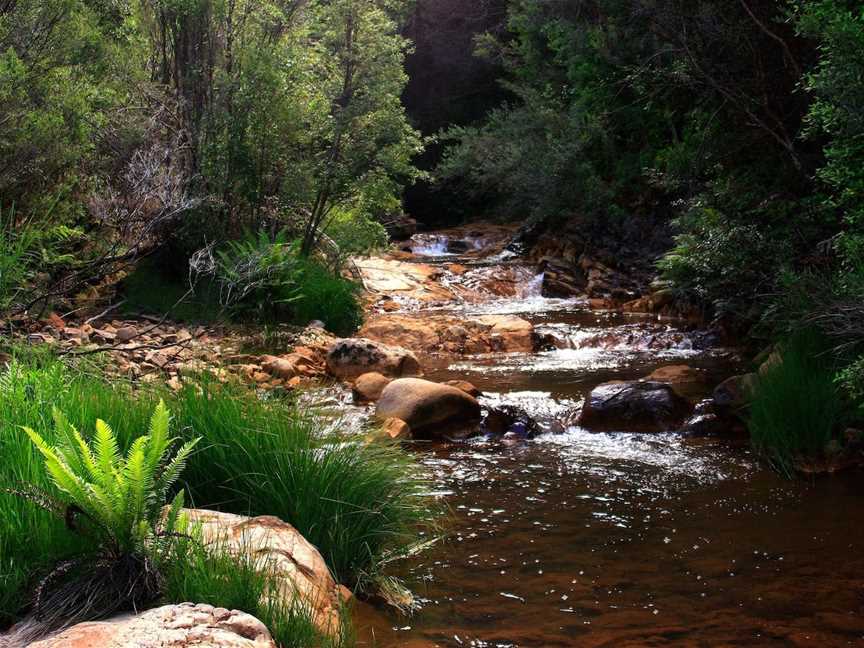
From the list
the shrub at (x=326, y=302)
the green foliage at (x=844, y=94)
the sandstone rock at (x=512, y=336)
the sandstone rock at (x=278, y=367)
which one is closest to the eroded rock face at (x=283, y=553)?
the green foliage at (x=844, y=94)

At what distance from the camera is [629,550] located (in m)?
4.84

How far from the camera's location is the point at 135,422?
4.18 meters

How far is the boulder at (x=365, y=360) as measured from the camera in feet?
32.6

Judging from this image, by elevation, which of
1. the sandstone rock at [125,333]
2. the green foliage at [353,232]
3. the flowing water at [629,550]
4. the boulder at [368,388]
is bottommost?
the flowing water at [629,550]

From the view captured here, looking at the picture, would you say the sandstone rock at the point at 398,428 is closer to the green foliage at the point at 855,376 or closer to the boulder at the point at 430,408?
the boulder at the point at 430,408

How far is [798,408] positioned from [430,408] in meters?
2.92

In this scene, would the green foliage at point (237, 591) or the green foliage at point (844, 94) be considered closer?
the green foliage at point (237, 591)

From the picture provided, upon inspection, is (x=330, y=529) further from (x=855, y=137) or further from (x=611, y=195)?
(x=611, y=195)

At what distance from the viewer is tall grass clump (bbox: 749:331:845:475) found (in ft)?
20.5

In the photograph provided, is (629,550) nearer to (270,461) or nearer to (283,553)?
(270,461)

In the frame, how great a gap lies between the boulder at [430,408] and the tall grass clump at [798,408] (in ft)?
7.78

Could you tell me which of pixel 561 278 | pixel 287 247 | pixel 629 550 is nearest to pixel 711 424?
pixel 629 550

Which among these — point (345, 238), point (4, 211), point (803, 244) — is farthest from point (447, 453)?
point (345, 238)

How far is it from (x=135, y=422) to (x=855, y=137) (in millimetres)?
4643
